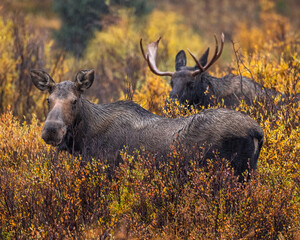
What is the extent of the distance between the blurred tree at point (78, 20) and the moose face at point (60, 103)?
13.4 meters

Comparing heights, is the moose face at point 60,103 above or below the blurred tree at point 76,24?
below

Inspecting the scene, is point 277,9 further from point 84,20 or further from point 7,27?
point 7,27

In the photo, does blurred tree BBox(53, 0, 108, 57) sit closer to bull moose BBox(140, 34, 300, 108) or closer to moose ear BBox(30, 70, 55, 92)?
bull moose BBox(140, 34, 300, 108)

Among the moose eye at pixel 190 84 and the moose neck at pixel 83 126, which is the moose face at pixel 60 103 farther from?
the moose eye at pixel 190 84

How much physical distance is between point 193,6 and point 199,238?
53.0 m

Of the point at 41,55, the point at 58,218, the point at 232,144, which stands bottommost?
the point at 58,218

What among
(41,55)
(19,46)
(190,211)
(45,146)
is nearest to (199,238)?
(190,211)

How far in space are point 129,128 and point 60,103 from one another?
923 millimetres

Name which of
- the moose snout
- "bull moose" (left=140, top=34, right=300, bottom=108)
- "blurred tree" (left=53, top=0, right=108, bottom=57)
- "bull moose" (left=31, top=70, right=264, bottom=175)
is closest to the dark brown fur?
"bull moose" (left=140, top=34, right=300, bottom=108)

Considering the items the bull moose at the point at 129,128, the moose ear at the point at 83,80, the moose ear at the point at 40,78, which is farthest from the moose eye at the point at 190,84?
the moose ear at the point at 40,78

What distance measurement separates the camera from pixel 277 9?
1650 inches

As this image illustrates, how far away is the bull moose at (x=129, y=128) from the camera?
4922 millimetres

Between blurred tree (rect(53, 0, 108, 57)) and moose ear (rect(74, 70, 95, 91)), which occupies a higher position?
blurred tree (rect(53, 0, 108, 57))

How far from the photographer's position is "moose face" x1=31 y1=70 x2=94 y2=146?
16.4 ft
